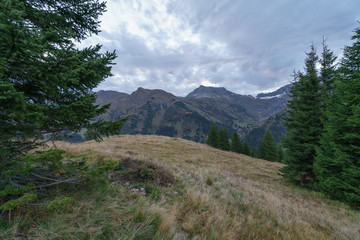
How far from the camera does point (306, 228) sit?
413 centimetres

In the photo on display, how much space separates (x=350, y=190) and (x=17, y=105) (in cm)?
1449

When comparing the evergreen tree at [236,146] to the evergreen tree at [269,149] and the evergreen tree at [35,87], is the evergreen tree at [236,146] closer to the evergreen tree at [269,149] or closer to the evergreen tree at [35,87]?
the evergreen tree at [269,149]

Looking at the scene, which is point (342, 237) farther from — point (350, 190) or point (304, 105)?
point (304, 105)

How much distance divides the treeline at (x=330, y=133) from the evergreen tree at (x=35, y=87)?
12.3 metres

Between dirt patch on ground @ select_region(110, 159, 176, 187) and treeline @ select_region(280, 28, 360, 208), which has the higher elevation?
treeline @ select_region(280, 28, 360, 208)

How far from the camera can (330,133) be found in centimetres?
888

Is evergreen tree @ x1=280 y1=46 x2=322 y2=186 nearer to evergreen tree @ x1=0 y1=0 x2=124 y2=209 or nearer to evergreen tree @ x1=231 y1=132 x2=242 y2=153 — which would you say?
evergreen tree @ x1=0 y1=0 x2=124 y2=209

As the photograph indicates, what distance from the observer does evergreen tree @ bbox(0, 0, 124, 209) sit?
2.14m

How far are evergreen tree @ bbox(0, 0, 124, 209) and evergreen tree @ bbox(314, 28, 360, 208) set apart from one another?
1200 centimetres

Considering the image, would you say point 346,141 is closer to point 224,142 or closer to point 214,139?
point 214,139

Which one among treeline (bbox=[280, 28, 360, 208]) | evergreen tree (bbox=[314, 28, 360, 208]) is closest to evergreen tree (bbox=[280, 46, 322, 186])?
treeline (bbox=[280, 28, 360, 208])

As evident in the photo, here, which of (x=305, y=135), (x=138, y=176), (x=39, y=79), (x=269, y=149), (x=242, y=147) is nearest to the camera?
Result: (x=39, y=79)

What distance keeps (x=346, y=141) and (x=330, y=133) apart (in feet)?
2.61

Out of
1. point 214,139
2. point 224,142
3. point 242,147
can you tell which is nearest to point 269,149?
point 242,147
